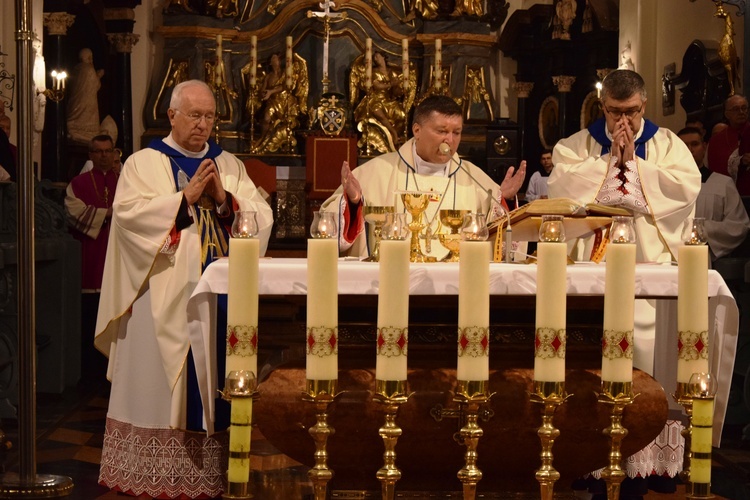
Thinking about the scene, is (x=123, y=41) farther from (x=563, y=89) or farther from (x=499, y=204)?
(x=499, y=204)

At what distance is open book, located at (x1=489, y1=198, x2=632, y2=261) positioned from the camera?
12.6 ft

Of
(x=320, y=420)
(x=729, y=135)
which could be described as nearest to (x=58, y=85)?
(x=729, y=135)

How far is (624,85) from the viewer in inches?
183

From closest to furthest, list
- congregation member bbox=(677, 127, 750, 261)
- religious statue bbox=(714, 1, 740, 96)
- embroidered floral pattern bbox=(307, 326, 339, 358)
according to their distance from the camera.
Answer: embroidered floral pattern bbox=(307, 326, 339, 358) → congregation member bbox=(677, 127, 750, 261) → religious statue bbox=(714, 1, 740, 96)

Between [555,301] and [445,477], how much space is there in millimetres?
1123

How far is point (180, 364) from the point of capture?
17.1 ft

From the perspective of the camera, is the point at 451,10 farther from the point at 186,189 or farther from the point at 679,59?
the point at 186,189

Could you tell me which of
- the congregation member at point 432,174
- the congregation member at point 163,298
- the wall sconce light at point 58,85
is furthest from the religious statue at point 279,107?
the congregation member at point 432,174

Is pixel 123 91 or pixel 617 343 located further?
pixel 123 91

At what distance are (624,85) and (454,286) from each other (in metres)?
1.56

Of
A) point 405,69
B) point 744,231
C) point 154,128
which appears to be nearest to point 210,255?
point 744,231

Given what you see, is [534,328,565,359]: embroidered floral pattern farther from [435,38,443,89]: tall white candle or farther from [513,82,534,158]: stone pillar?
[513,82,534,158]: stone pillar

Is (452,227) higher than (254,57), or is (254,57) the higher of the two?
(254,57)

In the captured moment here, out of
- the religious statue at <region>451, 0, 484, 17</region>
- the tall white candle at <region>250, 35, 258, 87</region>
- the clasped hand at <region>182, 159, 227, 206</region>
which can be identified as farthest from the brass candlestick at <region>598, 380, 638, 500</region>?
the religious statue at <region>451, 0, 484, 17</region>
